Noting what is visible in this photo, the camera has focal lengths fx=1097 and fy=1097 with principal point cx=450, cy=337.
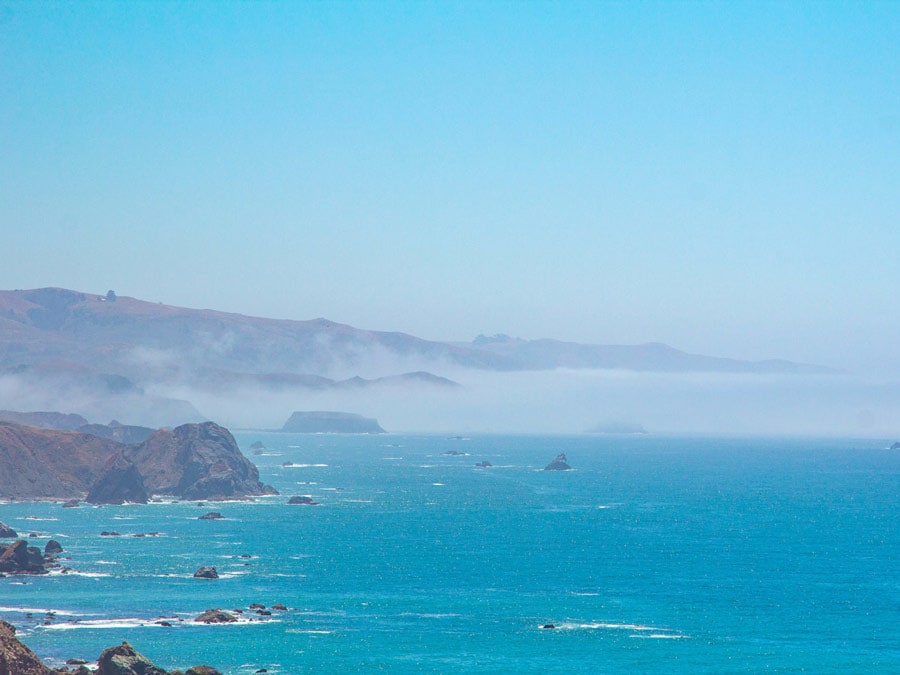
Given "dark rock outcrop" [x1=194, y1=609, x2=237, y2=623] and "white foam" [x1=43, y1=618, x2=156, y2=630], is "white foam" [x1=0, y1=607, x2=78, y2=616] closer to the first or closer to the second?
"white foam" [x1=43, y1=618, x2=156, y2=630]

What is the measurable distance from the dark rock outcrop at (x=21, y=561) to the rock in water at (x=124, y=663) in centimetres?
6084

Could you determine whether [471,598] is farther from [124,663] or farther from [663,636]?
[124,663]

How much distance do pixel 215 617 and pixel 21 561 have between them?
4136cm

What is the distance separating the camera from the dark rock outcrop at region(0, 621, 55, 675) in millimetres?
73125

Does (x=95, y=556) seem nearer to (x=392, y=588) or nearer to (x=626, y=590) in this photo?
(x=392, y=588)

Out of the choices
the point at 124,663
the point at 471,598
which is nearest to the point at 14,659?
the point at 124,663

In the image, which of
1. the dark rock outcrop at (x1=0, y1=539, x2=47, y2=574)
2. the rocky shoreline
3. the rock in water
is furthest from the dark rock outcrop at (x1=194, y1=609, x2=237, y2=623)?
the dark rock outcrop at (x1=0, y1=539, x2=47, y2=574)

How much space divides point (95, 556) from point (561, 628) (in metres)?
72.4

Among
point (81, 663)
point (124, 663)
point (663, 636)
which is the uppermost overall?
point (124, 663)

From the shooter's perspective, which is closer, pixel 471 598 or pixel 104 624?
pixel 104 624

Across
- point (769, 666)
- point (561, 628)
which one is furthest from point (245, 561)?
point (769, 666)

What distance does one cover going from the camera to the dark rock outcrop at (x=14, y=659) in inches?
2879

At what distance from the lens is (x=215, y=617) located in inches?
4380

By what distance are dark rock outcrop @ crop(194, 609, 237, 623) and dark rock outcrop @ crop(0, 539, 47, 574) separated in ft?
123
